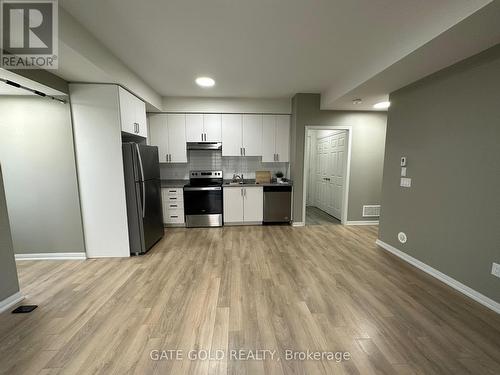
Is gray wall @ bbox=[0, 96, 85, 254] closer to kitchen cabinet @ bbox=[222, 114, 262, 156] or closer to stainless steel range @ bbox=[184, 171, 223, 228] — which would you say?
stainless steel range @ bbox=[184, 171, 223, 228]

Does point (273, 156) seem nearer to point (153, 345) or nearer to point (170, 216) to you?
point (170, 216)

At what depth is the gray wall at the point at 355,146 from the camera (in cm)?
405

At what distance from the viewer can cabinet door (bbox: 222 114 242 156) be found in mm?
4297

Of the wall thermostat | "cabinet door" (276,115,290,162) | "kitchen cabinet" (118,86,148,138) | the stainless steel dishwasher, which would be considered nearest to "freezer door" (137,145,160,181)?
"kitchen cabinet" (118,86,148,138)

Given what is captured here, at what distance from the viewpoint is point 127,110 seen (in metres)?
2.83

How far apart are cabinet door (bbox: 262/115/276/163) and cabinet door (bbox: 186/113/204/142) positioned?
137 centimetres

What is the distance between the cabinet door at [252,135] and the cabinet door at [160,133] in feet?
5.50

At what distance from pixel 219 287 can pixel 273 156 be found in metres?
3.04

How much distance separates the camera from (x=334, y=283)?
2277mm

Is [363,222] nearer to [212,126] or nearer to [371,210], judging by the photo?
[371,210]

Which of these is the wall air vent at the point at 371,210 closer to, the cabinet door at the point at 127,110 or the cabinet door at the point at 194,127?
the cabinet door at the point at 194,127

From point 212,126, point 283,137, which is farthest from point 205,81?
point 283,137

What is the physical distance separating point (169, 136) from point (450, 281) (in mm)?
4935

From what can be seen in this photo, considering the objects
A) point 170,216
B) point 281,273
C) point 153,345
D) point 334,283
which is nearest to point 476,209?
point 334,283
